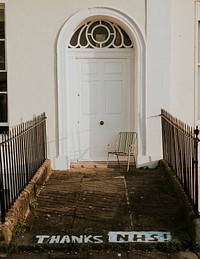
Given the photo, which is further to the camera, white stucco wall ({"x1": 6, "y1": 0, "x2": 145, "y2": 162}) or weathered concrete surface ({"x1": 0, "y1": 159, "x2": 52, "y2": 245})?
white stucco wall ({"x1": 6, "y1": 0, "x2": 145, "y2": 162})

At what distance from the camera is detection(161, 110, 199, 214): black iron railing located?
5387 mm

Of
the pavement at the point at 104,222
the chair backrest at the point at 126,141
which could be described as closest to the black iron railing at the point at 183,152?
the pavement at the point at 104,222

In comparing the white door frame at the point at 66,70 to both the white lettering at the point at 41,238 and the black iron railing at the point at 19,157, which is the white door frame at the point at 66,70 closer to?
the black iron railing at the point at 19,157

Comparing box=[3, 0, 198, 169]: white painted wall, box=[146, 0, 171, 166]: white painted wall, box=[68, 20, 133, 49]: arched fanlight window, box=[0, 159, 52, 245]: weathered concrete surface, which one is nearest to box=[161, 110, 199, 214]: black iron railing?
box=[146, 0, 171, 166]: white painted wall

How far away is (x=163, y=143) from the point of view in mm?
8891

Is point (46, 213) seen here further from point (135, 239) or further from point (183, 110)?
point (183, 110)

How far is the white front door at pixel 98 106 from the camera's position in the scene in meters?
9.47

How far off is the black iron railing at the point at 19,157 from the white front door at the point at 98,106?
96 cm

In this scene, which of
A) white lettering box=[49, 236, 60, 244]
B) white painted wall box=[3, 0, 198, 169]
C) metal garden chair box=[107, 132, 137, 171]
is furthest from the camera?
metal garden chair box=[107, 132, 137, 171]

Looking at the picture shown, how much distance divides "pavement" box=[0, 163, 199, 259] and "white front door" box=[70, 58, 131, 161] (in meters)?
1.29

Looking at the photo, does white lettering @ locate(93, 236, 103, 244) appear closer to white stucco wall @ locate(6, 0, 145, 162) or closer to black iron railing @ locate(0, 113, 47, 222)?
black iron railing @ locate(0, 113, 47, 222)

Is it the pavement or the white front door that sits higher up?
the white front door

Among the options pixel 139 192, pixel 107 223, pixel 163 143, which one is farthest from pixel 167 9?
pixel 107 223

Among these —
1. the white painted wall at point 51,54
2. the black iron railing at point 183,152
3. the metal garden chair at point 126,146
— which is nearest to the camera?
the black iron railing at point 183,152
